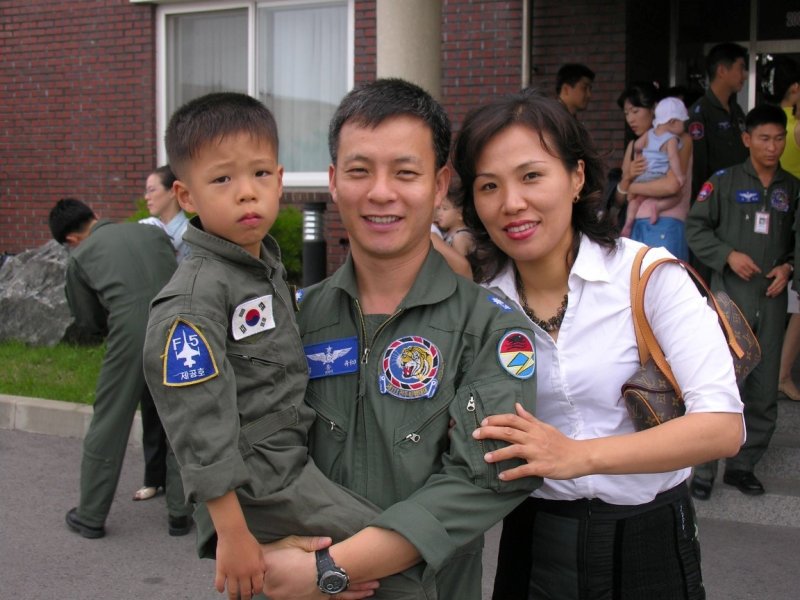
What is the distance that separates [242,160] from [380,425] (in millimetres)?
681

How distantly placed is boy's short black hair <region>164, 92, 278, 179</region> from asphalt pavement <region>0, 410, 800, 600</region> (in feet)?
9.52

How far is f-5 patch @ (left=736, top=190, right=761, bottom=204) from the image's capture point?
556 centimetres

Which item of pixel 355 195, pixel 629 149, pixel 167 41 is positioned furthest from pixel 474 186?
pixel 167 41

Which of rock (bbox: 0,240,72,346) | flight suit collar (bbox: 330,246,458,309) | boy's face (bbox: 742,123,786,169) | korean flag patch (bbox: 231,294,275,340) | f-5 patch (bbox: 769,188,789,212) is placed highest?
boy's face (bbox: 742,123,786,169)

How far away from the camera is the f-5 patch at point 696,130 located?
7035 millimetres

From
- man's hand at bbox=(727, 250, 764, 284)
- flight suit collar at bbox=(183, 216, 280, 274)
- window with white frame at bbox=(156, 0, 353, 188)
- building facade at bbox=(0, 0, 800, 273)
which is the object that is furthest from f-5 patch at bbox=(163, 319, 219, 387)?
window with white frame at bbox=(156, 0, 353, 188)

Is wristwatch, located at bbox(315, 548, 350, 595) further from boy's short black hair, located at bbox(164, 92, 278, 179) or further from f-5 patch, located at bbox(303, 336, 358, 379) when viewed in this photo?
boy's short black hair, located at bbox(164, 92, 278, 179)

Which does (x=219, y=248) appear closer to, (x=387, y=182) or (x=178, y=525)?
(x=387, y=182)

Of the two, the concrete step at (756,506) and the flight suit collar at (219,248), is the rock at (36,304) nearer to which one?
the concrete step at (756,506)

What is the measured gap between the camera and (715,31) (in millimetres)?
9195

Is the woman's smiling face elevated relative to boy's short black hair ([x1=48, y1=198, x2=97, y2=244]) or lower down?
elevated

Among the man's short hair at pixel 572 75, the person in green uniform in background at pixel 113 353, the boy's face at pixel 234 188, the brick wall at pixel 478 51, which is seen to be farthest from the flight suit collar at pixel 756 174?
the boy's face at pixel 234 188

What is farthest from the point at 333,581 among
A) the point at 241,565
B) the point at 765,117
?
the point at 765,117

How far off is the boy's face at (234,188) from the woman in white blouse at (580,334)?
475 mm
